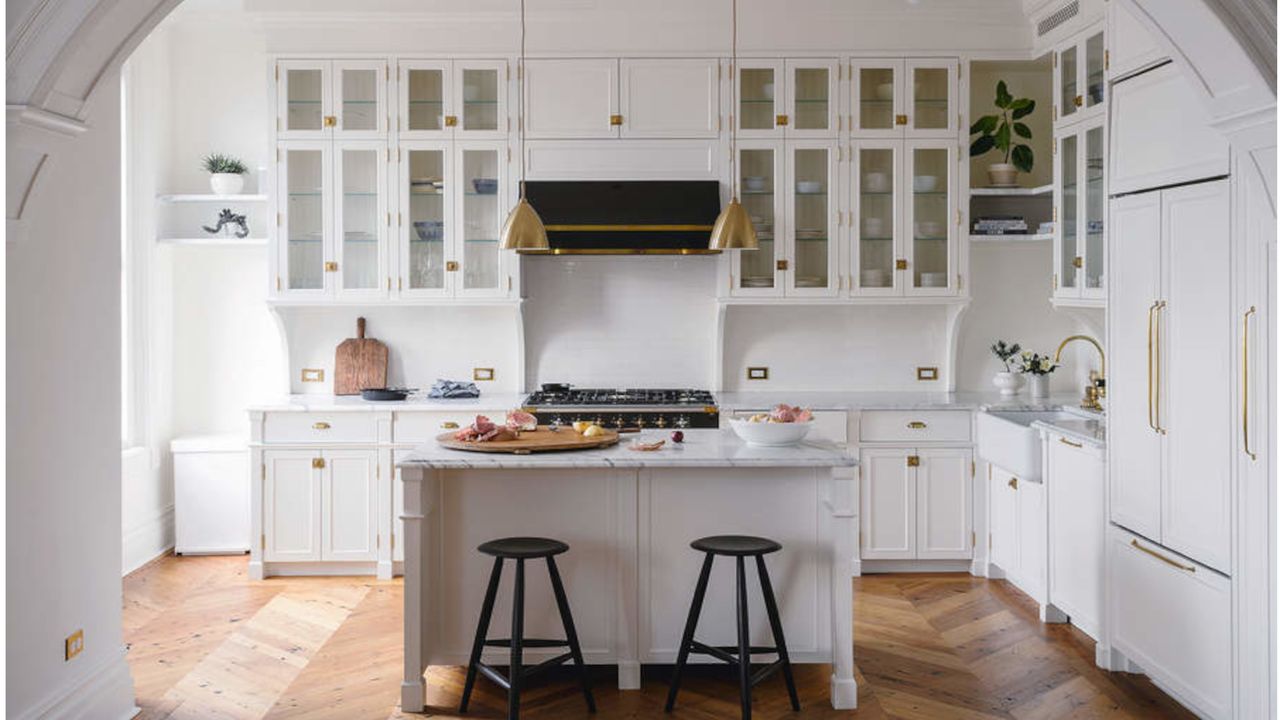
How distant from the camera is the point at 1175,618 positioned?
3.52 meters

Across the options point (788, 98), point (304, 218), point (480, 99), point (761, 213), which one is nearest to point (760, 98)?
point (788, 98)

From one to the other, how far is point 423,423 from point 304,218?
1.32 metres

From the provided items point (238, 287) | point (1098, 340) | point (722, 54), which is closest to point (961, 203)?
point (1098, 340)

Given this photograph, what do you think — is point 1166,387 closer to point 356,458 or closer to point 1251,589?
point 1251,589

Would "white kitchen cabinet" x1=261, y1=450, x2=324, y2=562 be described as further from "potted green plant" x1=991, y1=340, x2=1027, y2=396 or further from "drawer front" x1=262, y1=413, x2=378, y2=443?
"potted green plant" x1=991, y1=340, x2=1027, y2=396

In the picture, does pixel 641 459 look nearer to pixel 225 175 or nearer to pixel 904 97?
pixel 904 97

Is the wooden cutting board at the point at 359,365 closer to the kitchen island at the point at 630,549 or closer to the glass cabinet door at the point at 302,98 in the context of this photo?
the glass cabinet door at the point at 302,98

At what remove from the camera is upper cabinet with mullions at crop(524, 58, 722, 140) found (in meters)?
5.54

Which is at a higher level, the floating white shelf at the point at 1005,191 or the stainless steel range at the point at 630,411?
the floating white shelf at the point at 1005,191

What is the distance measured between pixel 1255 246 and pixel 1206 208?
1.08 ft

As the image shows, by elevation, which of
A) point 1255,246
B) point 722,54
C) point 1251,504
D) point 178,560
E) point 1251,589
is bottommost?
point 178,560

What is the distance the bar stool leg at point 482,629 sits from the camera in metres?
3.60

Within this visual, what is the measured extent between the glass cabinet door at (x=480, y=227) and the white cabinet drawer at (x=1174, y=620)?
3.31 m

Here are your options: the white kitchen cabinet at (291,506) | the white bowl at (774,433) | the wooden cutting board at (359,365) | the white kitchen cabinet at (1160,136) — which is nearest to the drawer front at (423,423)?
the white kitchen cabinet at (291,506)
